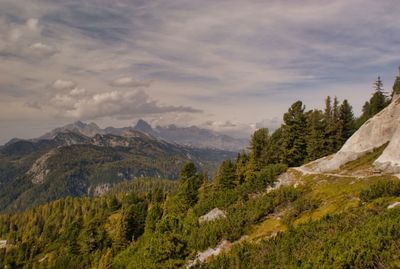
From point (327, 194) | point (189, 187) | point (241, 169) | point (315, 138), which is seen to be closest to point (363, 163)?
point (327, 194)

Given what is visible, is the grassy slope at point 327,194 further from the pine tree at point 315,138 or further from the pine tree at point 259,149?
the pine tree at point 259,149

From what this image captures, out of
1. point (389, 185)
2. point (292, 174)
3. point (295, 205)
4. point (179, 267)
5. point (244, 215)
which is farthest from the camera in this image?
point (292, 174)

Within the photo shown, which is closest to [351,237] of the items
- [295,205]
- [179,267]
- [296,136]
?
[179,267]

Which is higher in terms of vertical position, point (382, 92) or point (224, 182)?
point (382, 92)

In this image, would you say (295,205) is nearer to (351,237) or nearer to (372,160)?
(372,160)

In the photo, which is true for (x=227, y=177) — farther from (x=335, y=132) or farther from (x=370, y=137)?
(x=370, y=137)

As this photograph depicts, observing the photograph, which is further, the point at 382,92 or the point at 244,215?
the point at 382,92

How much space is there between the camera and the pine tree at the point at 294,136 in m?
92.1

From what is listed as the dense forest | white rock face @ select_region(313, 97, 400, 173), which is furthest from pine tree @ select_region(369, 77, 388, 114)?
white rock face @ select_region(313, 97, 400, 173)

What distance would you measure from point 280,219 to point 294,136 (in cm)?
4130

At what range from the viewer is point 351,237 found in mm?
25406

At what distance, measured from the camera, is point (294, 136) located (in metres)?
93.2

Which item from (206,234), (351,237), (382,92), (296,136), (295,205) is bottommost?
(206,234)

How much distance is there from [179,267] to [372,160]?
4709cm
